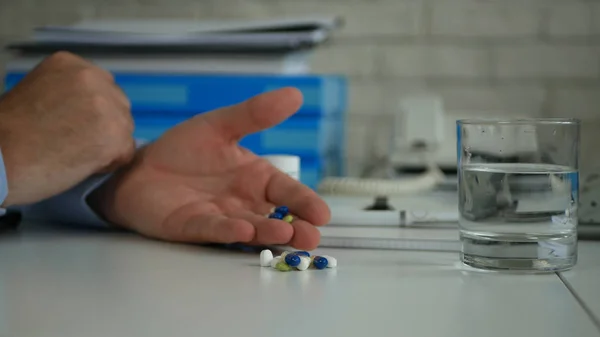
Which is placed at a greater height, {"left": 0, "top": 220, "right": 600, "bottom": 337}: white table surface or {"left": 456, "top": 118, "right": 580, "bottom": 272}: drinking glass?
{"left": 456, "top": 118, "right": 580, "bottom": 272}: drinking glass

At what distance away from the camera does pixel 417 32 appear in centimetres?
127

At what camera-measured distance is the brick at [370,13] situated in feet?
4.15

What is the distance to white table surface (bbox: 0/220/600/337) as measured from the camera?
376 millimetres

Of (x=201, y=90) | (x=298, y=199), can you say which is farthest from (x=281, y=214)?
(x=201, y=90)

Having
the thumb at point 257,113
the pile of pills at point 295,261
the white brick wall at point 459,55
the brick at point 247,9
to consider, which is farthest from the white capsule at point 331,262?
the brick at point 247,9

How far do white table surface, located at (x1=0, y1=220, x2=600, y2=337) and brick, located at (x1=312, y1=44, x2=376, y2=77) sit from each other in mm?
714

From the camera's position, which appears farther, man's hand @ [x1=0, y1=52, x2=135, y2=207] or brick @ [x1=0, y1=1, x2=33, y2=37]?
brick @ [x1=0, y1=1, x2=33, y2=37]

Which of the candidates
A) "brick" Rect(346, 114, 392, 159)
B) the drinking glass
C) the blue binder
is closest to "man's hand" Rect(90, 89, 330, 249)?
the drinking glass

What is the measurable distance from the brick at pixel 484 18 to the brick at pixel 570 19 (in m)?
0.02

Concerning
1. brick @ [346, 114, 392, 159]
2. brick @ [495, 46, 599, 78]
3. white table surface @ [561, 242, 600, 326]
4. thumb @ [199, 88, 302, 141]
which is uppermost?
brick @ [495, 46, 599, 78]

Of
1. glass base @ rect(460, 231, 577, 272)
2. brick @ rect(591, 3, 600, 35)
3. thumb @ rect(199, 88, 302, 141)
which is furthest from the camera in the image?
brick @ rect(591, 3, 600, 35)

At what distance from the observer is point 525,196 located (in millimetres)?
524

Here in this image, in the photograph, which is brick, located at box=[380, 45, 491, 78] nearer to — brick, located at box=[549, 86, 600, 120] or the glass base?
brick, located at box=[549, 86, 600, 120]

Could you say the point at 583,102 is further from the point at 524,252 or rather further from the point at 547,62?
the point at 524,252
